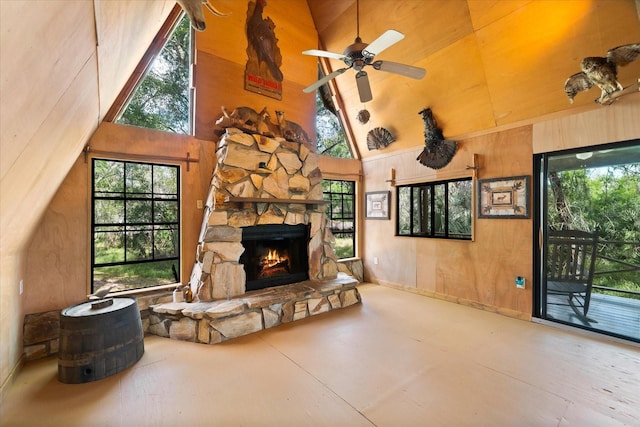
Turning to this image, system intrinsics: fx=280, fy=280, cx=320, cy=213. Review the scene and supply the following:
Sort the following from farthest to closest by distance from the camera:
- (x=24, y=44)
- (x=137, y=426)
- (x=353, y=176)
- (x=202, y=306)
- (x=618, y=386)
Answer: (x=353, y=176) < (x=202, y=306) < (x=618, y=386) < (x=137, y=426) < (x=24, y=44)

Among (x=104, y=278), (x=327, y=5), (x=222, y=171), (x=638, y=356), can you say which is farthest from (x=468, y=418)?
(x=327, y=5)

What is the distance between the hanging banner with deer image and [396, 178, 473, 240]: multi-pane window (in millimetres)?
2956

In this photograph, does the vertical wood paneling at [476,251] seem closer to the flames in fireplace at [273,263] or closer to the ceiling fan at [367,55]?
the ceiling fan at [367,55]

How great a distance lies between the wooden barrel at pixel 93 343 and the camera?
2.41 m

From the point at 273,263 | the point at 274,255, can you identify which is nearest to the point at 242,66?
the point at 274,255

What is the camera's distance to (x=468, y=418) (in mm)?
1955

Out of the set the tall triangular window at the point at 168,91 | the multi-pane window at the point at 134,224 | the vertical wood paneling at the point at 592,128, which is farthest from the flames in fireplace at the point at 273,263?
the vertical wood paneling at the point at 592,128

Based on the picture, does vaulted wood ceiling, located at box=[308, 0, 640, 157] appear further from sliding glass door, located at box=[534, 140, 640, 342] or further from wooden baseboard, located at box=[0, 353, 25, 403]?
wooden baseboard, located at box=[0, 353, 25, 403]

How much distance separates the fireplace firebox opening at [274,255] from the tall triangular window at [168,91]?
2.11m

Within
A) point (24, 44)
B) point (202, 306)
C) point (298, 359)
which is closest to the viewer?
point (24, 44)

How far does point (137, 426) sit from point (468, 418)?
2.28 m

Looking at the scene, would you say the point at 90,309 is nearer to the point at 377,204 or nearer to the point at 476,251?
the point at 377,204

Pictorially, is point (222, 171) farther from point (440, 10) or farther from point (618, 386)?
point (618, 386)

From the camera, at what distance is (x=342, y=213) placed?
5879 mm
